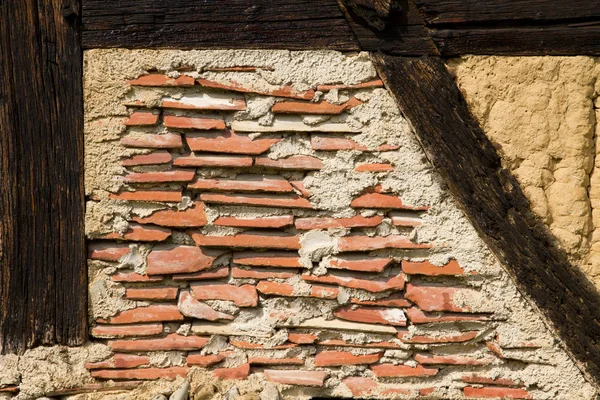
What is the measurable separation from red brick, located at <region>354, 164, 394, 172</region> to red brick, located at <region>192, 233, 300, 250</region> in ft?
1.28

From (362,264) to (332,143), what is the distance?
51cm

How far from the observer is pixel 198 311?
2.78 metres

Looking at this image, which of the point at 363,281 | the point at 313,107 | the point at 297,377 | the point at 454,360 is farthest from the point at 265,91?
the point at 454,360

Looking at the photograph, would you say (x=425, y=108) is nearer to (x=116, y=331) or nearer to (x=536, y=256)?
(x=536, y=256)

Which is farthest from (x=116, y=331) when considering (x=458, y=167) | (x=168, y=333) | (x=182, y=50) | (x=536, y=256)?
(x=536, y=256)

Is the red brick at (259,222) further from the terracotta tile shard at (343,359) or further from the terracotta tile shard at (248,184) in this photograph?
the terracotta tile shard at (343,359)

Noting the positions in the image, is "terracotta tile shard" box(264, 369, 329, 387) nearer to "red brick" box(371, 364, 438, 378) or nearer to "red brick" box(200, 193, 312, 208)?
"red brick" box(371, 364, 438, 378)

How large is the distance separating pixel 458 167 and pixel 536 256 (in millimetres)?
473

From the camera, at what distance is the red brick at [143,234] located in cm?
276

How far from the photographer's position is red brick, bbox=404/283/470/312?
2.69 m

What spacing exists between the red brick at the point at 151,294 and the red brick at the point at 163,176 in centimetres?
46

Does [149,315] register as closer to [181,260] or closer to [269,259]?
[181,260]

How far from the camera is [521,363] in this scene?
2711 millimetres

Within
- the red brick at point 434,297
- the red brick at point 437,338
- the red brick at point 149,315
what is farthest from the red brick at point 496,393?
the red brick at point 149,315
